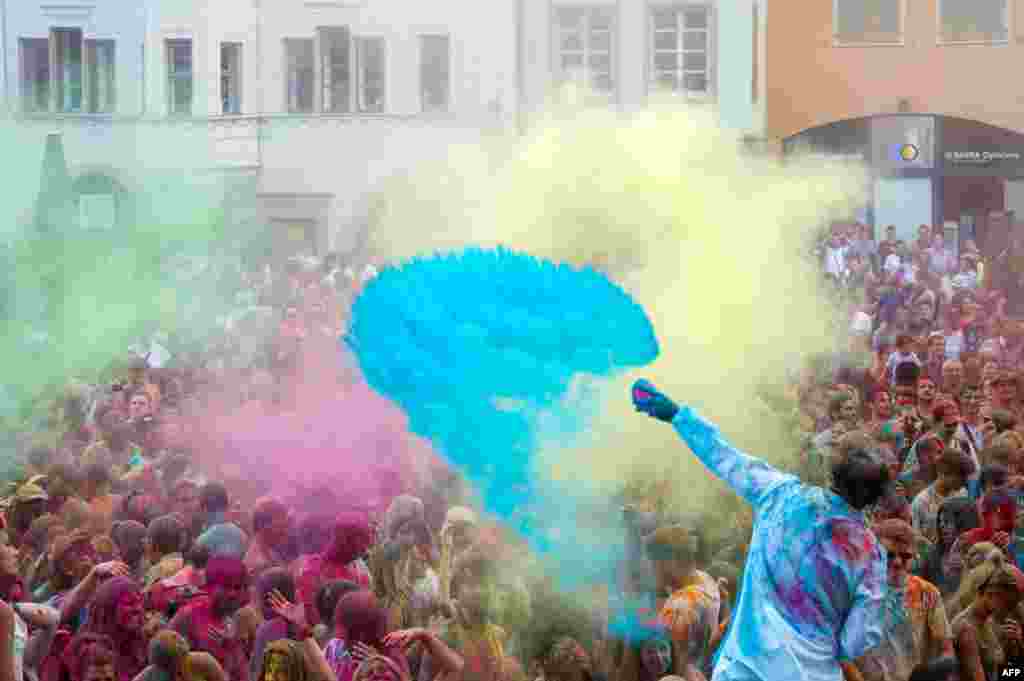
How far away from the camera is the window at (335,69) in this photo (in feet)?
88.8

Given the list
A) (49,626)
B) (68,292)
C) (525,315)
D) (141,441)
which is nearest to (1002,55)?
(68,292)

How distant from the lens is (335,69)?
90.5 ft

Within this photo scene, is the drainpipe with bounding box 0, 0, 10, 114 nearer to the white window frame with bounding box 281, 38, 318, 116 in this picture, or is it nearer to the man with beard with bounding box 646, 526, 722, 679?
the white window frame with bounding box 281, 38, 318, 116

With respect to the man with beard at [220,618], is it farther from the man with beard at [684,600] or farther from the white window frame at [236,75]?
the white window frame at [236,75]

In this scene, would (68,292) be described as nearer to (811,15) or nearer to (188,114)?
(188,114)

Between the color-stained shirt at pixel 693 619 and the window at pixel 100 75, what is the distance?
1968cm

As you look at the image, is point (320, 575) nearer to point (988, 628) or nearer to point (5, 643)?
point (5, 643)

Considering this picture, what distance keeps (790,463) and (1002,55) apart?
20.8 m

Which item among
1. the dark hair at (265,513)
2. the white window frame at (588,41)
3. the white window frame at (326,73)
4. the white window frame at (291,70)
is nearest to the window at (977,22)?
the white window frame at (588,41)

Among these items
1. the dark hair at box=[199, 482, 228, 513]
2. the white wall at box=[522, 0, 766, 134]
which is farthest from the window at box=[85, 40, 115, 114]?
the dark hair at box=[199, 482, 228, 513]

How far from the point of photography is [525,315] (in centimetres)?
801

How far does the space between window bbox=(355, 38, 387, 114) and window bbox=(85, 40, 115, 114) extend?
3469 mm

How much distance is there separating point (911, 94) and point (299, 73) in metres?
9.12

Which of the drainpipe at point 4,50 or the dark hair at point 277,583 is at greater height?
the drainpipe at point 4,50
